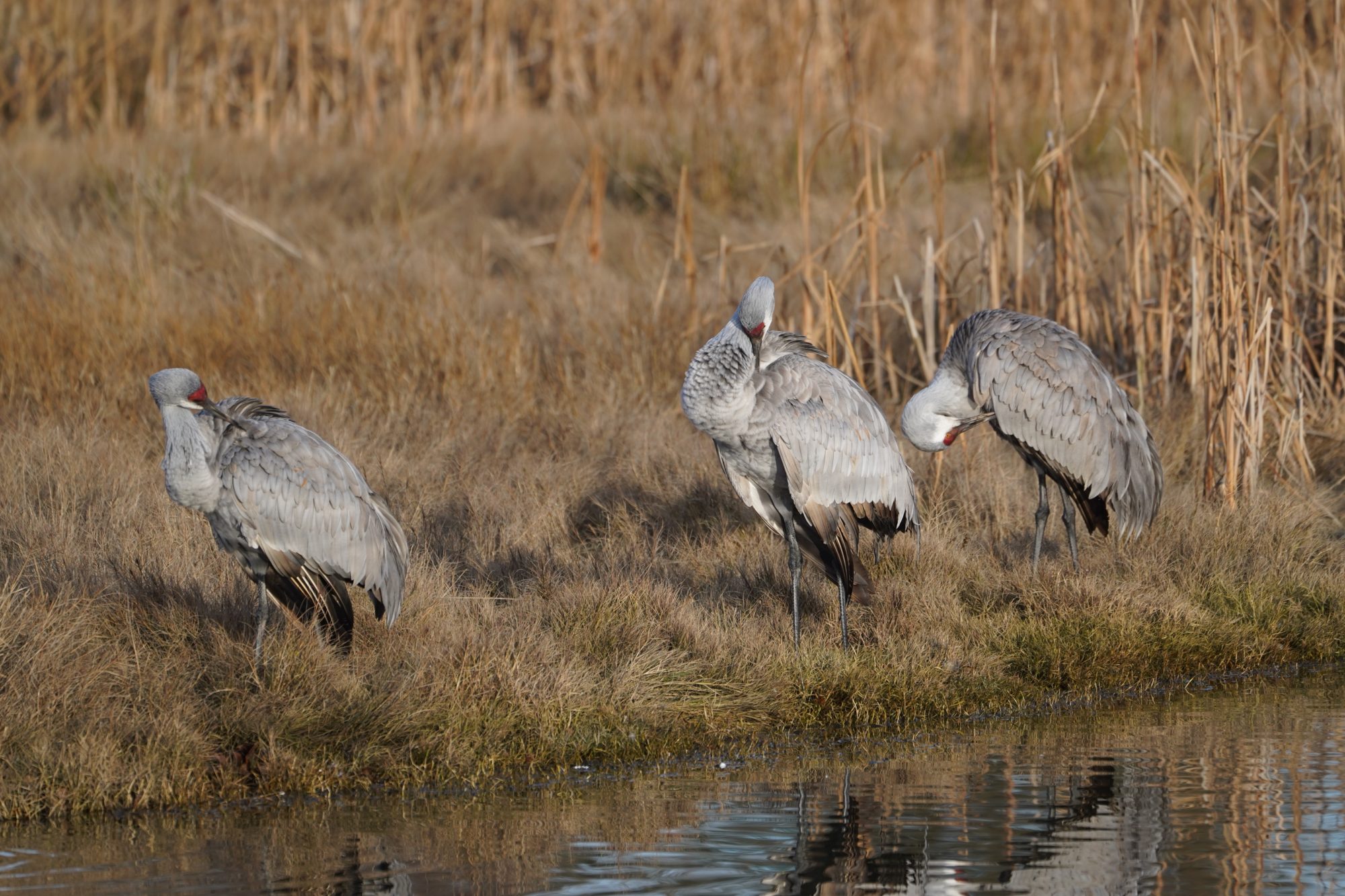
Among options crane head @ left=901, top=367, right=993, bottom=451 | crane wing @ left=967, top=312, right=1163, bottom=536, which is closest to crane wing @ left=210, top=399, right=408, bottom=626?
crane head @ left=901, top=367, right=993, bottom=451

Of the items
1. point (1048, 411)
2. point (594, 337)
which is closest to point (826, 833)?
point (1048, 411)

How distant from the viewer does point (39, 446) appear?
799 centimetres

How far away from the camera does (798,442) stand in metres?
6.47

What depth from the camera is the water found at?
4352mm

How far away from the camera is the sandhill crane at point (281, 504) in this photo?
5652 mm

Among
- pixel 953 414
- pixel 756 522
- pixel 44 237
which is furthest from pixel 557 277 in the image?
pixel 953 414

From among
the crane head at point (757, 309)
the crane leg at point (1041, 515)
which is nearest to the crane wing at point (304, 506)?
the crane head at point (757, 309)

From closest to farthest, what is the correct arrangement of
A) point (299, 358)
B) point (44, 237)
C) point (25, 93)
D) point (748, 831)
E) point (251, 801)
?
1. point (748, 831)
2. point (251, 801)
3. point (299, 358)
4. point (44, 237)
5. point (25, 93)

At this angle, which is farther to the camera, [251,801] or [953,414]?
[953,414]

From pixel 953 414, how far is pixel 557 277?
4.85 m

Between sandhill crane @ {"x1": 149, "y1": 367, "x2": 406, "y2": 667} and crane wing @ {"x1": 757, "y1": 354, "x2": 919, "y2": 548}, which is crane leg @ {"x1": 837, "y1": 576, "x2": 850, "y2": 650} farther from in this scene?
sandhill crane @ {"x1": 149, "y1": 367, "x2": 406, "y2": 667}

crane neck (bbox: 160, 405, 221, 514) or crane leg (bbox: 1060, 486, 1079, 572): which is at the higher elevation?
crane neck (bbox: 160, 405, 221, 514)

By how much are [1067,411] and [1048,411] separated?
79 millimetres

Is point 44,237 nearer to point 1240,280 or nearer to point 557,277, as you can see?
point 557,277
